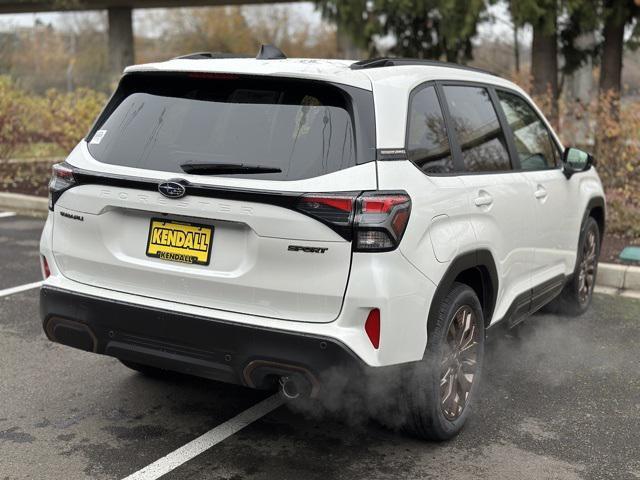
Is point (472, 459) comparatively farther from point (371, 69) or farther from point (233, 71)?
point (233, 71)

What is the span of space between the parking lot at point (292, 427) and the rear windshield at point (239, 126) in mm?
1311

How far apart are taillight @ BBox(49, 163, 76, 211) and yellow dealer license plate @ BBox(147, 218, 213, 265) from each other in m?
0.52

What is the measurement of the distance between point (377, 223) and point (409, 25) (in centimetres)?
1051

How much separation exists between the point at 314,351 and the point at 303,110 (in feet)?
3.35

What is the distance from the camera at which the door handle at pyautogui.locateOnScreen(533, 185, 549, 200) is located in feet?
15.6

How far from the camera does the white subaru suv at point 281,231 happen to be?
10.6 feet

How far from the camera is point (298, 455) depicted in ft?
12.1

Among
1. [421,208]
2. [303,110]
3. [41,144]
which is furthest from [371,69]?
[41,144]

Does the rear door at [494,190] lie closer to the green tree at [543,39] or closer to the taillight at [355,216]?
the taillight at [355,216]

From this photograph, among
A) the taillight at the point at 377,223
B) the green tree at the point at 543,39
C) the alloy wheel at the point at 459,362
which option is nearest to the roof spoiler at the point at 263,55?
the taillight at the point at 377,223

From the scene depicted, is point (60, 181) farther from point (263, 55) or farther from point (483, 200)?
point (483, 200)

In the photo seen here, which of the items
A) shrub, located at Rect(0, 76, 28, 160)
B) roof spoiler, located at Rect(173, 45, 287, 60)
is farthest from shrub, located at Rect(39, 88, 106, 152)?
roof spoiler, located at Rect(173, 45, 287, 60)

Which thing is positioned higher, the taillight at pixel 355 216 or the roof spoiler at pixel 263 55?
the roof spoiler at pixel 263 55

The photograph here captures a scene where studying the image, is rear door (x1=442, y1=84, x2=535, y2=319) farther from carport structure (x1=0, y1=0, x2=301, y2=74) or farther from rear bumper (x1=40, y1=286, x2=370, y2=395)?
carport structure (x1=0, y1=0, x2=301, y2=74)
